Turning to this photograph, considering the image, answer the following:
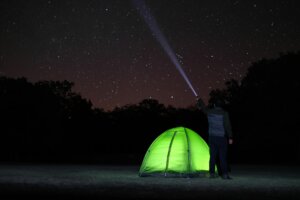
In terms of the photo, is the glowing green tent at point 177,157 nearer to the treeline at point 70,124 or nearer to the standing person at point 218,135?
the standing person at point 218,135

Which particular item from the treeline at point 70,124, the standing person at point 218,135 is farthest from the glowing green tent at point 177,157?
Answer: the treeline at point 70,124

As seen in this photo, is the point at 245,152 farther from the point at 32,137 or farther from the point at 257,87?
the point at 32,137

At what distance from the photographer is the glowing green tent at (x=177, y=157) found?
55.0 ft

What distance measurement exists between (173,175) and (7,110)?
170ft

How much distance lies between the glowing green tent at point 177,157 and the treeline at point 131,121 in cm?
166

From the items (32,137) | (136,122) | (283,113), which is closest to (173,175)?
(283,113)

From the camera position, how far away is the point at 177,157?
16969 millimetres

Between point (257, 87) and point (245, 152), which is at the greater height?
point (257, 87)

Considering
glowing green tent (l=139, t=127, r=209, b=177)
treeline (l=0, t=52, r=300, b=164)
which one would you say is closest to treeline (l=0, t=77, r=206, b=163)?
treeline (l=0, t=52, r=300, b=164)

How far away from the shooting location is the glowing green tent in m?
16.8

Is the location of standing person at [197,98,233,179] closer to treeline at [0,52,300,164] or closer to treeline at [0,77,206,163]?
treeline at [0,52,300,164]

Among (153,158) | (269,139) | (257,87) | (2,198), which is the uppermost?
(257,87)

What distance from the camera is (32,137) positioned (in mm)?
64875

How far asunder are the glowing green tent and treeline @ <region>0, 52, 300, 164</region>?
166 cm
